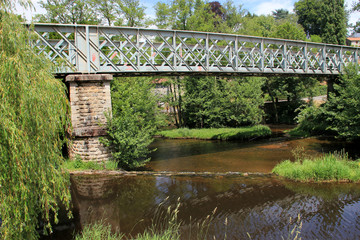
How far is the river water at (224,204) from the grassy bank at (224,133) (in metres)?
10.0

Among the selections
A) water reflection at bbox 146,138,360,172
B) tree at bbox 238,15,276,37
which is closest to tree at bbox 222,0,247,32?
tree at bbox 238,15,276,37

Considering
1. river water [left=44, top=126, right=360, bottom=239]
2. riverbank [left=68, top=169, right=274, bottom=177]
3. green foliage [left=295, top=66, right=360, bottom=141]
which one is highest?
green foliage [left=295, top=66, right=360, bottom=141]

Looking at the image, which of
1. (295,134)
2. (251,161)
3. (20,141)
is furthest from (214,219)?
(295,134)

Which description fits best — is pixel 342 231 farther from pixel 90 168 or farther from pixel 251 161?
pixel 90 168

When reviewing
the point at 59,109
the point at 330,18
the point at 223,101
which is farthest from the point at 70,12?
the point at 330,18

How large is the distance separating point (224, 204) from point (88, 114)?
282 inches

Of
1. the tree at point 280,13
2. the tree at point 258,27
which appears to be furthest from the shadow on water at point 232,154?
the tree at point 280,13

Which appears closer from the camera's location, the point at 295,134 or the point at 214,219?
the point at 214,219

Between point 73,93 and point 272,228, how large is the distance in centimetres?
950

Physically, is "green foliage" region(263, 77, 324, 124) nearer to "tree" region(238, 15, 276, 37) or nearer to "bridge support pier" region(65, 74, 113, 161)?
"tree" region(238, 15, 276, 37)

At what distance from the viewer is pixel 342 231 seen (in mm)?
7188

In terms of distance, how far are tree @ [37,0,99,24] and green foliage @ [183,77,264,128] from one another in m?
11.8

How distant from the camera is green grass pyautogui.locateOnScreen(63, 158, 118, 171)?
40.8 feet

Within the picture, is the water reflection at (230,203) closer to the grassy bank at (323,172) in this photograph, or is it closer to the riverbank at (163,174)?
the riverbank at (163,174)
